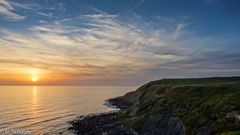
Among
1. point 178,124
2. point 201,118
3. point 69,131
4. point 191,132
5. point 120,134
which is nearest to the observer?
point 191,132

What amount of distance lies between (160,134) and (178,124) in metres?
4.50

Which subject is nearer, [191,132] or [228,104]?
[191,132]

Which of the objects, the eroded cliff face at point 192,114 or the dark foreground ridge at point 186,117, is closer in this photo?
the eroded cliff face at point 192,114

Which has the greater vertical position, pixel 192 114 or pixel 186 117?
pixel 192 114

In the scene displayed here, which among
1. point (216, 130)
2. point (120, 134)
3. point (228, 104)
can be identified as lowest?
point (120, 134)

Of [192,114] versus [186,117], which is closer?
[186,117]

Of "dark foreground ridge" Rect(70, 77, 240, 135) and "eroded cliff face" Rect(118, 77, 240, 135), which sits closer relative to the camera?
"eroded cliff face" Rect(118, 77, 240, 135)

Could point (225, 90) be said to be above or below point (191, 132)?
above

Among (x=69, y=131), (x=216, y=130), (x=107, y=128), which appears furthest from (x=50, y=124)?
(x=216, y=130)

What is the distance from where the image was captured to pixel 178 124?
168ft

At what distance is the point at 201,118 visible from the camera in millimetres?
47531

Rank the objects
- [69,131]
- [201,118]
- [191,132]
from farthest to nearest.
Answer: [69,131], [201,118], [191,132]

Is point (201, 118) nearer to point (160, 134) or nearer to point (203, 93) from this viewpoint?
point (160, 134)

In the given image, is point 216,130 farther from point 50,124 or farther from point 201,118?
point 50,124
